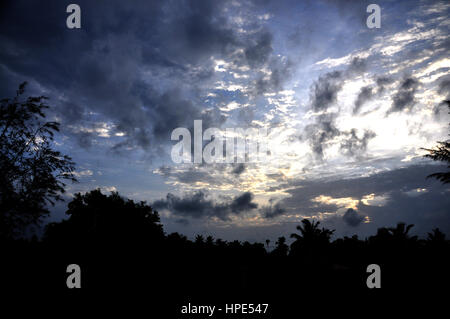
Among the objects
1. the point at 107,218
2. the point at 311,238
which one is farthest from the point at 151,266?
the point at 311,238

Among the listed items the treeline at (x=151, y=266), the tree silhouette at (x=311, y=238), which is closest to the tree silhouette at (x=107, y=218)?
the treeline at (x=151, y=266)

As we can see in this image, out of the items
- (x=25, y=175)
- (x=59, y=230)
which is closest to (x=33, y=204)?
(x=25, y=175)

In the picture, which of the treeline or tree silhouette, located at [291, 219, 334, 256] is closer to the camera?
the treeline

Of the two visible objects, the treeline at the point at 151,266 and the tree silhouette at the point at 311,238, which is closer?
the treeline at the point at 151,266

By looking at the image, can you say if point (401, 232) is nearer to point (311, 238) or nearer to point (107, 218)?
point (311, 238)

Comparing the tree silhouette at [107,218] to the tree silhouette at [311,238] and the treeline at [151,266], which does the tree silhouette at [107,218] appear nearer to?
the treeline at [151,266]

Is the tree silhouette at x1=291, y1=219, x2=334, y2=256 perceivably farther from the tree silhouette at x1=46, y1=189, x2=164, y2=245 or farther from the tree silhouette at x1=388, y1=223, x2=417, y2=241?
the tree silhouette at x1=46, y1=189, x2=164, y2=245

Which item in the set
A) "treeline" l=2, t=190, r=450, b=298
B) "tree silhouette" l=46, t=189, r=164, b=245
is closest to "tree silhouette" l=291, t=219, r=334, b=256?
"treeline" l=2, t=190, r=450, b=298

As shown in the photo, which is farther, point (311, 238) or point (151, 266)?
point (311, 238)

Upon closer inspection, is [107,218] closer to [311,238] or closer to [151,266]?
[151,266]

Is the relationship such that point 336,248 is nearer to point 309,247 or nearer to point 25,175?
point 309,247

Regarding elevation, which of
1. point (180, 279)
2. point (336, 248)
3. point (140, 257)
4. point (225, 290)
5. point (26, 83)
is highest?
point (26, 83)
